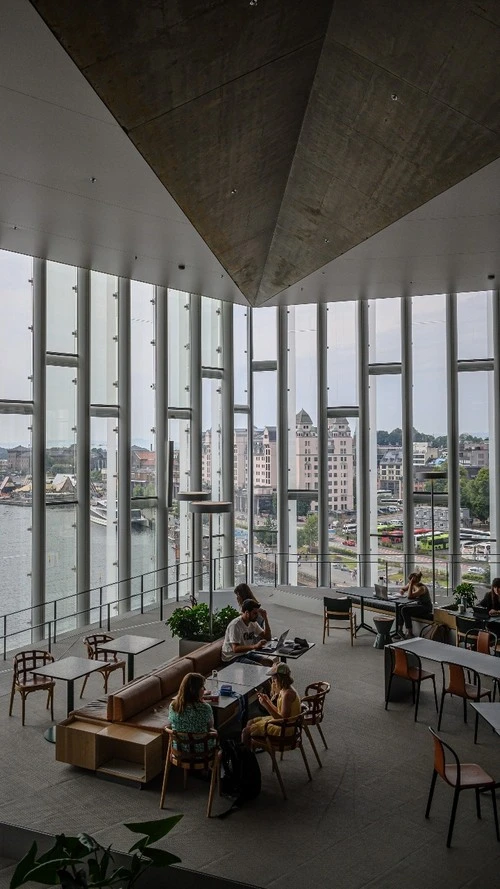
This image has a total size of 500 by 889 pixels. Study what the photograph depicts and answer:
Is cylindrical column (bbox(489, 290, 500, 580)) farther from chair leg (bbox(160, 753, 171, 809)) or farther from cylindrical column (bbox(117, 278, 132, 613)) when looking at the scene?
chair leg (bbox(160, 753, 171, 809))

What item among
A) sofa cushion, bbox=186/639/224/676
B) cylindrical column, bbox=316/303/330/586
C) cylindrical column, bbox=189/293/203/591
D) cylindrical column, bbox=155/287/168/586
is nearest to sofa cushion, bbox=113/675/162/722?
sofa cushion, bbox=186/639/224/676

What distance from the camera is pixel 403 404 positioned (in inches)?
522

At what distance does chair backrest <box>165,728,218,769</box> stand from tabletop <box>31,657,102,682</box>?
138cm

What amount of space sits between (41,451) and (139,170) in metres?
5.59

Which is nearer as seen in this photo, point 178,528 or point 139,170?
point 139,170

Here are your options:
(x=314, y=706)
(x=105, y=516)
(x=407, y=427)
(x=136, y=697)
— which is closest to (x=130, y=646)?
(x=136, y=697)

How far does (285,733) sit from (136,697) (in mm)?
1459

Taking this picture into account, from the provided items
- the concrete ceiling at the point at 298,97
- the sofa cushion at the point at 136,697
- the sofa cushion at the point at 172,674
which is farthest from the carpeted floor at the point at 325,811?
the concrete ceiling at the point at 298,97

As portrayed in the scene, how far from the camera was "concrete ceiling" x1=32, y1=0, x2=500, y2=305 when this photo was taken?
13.0 ft

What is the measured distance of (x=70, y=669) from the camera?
647 cm

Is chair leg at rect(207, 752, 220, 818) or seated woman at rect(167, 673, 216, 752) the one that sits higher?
seated woman at rect(167, 673, 216, 752)

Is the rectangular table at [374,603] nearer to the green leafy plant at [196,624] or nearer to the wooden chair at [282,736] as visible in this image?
the green leafy plant at [196,624]

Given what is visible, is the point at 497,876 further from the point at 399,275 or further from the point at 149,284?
the point at 149,284

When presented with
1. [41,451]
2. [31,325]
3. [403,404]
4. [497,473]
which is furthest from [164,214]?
[497,473]
